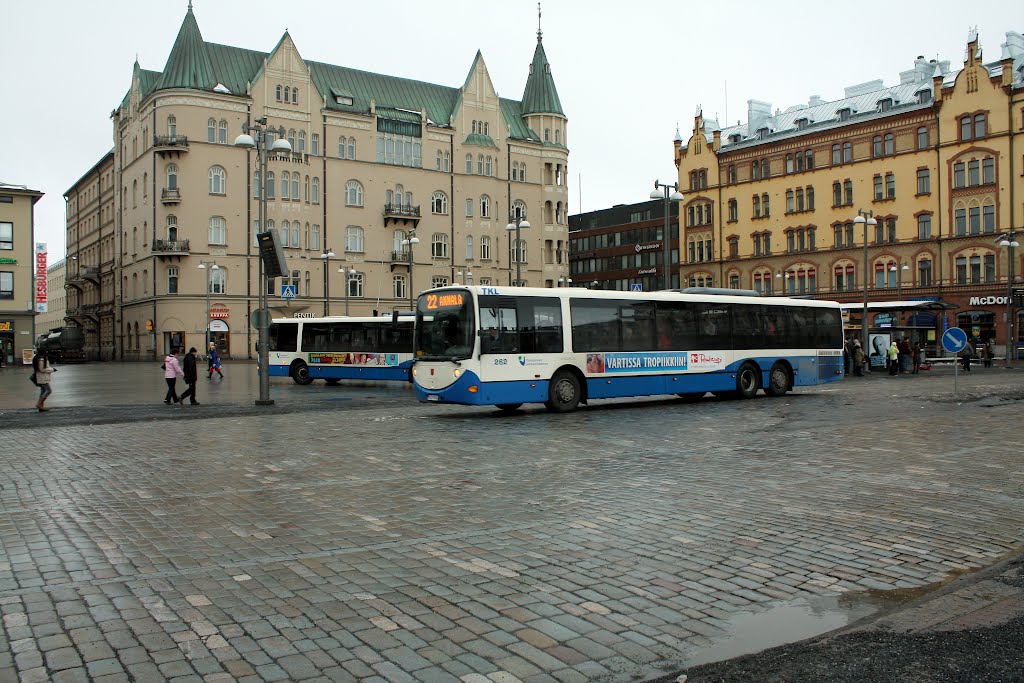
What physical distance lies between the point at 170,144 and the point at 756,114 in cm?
5161

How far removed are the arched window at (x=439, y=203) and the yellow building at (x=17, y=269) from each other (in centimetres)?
3197

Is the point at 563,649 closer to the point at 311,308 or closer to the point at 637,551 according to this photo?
the point at 637,551

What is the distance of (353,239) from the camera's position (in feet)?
259

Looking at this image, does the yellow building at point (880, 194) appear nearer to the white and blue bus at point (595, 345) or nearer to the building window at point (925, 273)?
the building window at point (925, 273)

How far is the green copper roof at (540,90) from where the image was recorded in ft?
295

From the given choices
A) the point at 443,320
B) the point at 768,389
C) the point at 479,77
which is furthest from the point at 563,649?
the point at 479,77

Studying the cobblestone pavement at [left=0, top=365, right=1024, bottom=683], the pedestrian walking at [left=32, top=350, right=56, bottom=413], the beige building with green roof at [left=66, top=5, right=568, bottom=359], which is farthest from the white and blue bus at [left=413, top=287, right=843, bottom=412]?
the beige building with green roof at [left=66, top=5, right=568, bottom=359]

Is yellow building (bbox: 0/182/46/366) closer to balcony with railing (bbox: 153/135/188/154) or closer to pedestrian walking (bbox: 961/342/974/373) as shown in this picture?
balcony with railing (bbox: 153/135/188/154)

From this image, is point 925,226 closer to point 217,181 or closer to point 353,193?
point 353,193

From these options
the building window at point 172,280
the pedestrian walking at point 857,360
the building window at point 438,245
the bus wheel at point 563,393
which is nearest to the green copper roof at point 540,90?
the building window at point 438,245

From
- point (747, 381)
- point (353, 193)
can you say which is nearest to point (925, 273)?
point (353, 193)

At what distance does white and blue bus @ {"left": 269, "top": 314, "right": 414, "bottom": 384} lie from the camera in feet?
117

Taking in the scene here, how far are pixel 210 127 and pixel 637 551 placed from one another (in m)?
71.7

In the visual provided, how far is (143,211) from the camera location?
247ft
